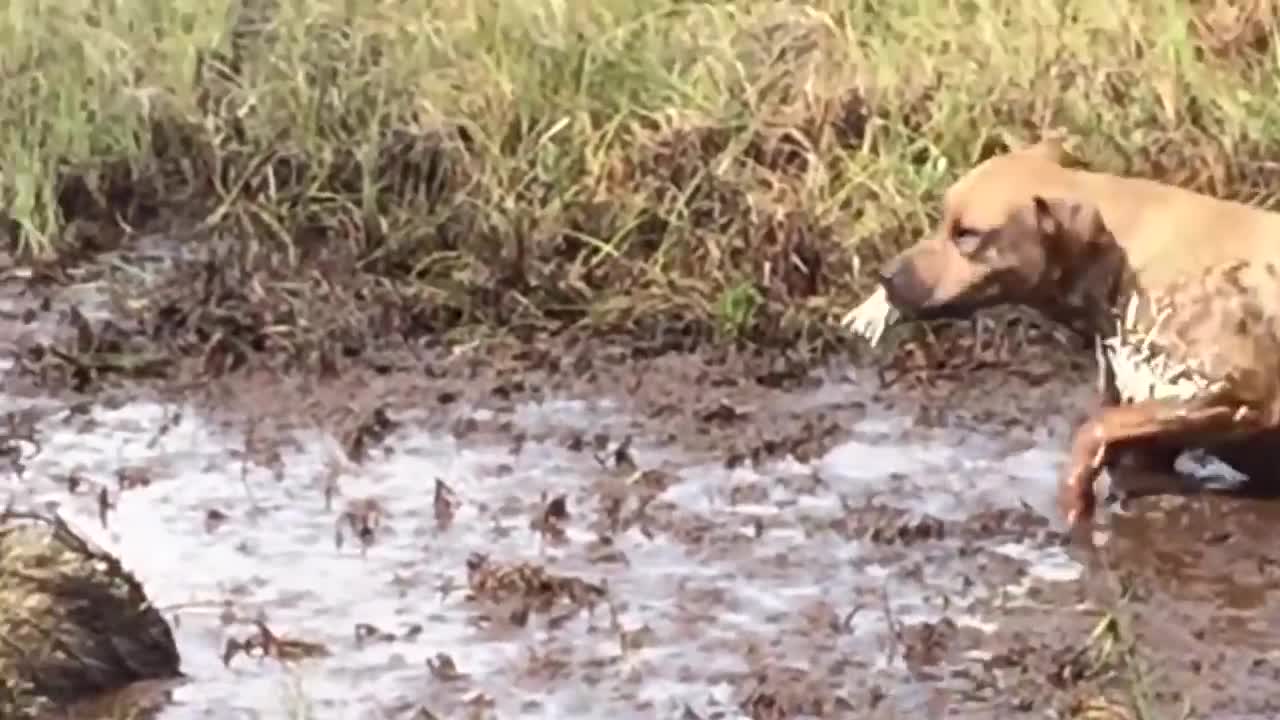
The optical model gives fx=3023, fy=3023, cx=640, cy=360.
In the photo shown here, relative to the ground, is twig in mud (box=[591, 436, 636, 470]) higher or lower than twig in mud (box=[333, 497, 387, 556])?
lower

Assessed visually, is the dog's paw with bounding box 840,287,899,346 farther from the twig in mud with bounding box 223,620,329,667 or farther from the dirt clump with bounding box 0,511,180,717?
the dirt clump with bounding box 0,511,180,717

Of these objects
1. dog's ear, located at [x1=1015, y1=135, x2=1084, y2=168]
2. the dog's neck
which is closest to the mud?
the dog's neck

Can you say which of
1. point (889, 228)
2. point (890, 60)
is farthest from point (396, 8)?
point (889, 228)

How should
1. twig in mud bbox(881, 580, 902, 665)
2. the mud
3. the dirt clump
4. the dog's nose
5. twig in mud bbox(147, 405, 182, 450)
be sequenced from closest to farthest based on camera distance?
the dirt clump
the mud
twig in mud bbox(881, 580, 902, 665)
the dog's nose
twig in mud bbox(147, 405, 182, 450)

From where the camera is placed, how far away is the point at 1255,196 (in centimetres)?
786

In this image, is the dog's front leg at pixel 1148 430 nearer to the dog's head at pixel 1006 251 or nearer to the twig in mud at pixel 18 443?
the dog's head at pixel 1006 251

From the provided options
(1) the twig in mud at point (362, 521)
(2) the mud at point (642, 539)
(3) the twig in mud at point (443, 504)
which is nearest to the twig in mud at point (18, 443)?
(2) the mud at point (642, 539)

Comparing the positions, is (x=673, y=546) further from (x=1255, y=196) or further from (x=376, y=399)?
(x=1255, y=196)

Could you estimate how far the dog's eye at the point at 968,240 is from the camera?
6377 millimetres

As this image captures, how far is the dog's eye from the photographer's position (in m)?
6.38

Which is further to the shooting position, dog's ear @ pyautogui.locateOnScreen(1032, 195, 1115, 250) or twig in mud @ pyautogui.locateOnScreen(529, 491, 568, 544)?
dog's ear @ pyautogui.locateOnScreen(1032, 195, 1115, 250)

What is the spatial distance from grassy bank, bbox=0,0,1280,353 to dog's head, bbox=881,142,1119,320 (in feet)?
3.67

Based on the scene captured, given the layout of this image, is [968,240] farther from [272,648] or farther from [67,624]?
[67,624]

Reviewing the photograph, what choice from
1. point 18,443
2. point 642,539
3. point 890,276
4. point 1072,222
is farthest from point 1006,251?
point 18,443
